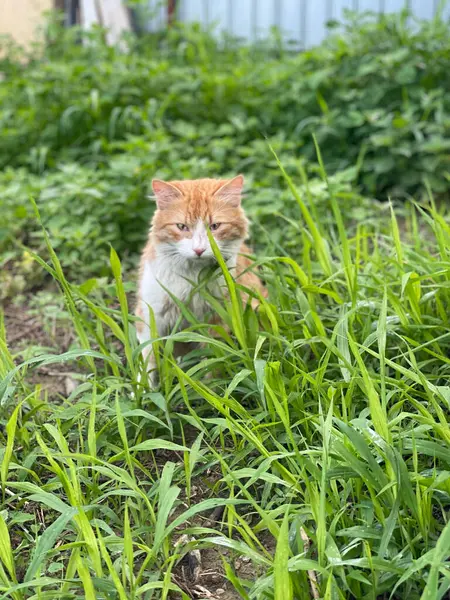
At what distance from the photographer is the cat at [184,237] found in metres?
2.83

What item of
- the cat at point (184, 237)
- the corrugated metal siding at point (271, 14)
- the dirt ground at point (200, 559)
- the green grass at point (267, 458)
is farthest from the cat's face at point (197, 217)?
the corrugated metal siding at point (271, 14)

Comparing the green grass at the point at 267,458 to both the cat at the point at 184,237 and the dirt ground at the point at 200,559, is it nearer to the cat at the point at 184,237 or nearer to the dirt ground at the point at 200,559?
the dirt ground at the point at 200,559

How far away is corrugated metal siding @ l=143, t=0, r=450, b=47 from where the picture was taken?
6844 millimetres

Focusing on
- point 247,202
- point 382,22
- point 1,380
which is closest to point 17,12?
point 382,22

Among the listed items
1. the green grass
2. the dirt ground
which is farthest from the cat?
the dirt ground

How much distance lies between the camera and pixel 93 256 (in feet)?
13.0

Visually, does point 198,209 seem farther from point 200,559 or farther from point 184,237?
point 200,559

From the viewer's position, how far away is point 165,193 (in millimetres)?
2900

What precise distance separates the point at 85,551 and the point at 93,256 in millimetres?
2181

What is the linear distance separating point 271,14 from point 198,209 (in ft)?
16.6

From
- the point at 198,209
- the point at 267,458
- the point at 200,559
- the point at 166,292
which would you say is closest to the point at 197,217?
the point at 198,209

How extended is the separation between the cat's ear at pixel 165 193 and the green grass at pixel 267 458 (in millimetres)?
470

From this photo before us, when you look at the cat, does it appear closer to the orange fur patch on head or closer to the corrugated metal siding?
the orange fur patch on head

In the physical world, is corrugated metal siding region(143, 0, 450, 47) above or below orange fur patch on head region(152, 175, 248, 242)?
above
